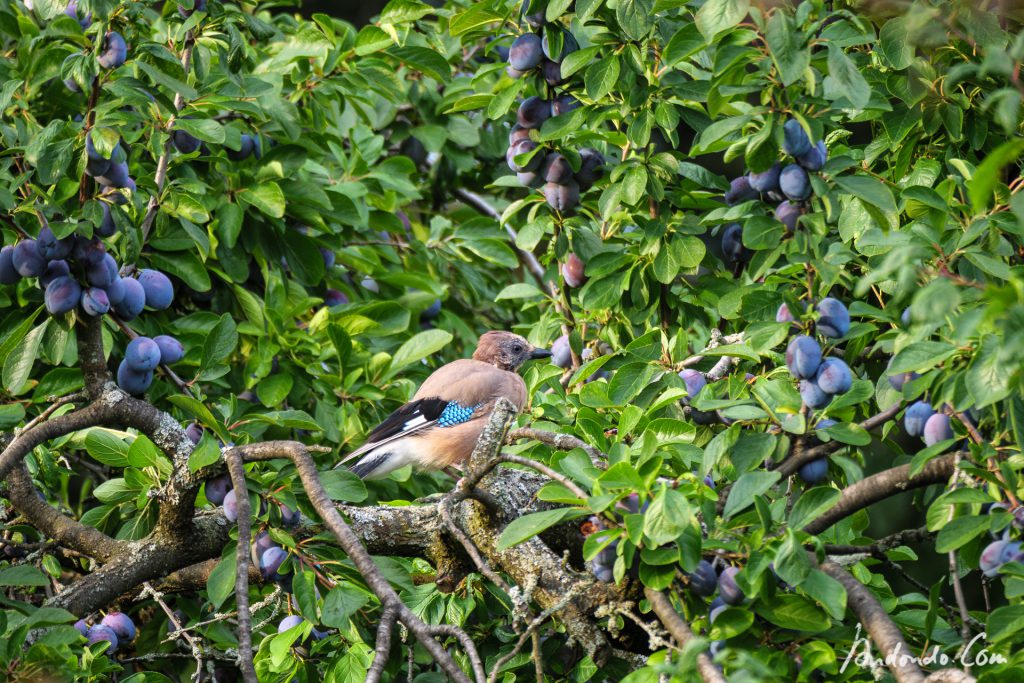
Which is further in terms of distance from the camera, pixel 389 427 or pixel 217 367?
pixel 389 427

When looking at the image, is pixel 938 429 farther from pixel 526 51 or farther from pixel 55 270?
pixel 55 270

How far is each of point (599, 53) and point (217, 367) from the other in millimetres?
1336

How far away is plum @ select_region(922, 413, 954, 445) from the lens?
7.52 feet

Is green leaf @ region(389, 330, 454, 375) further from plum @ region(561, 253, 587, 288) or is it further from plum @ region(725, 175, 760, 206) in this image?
plum @ region(725, 175, 760, 206)

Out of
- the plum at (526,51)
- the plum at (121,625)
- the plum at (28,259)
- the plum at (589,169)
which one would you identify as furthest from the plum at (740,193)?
the plum at (121,625)

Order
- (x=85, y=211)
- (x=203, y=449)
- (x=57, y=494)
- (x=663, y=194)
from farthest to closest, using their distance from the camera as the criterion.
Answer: (x=57, y=494), (x=663, y=194), (x=85, y=211), (x=203, y=449)

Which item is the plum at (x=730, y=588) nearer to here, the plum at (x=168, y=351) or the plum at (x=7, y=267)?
the plum at (x=168, y=351)

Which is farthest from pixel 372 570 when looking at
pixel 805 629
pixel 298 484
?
pixel 805 629

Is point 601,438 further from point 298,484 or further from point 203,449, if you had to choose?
point 203,449

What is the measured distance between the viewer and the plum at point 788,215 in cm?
232

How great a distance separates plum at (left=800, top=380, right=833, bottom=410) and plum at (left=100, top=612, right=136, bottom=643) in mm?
1773

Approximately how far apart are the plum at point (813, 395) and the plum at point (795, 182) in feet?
1.27

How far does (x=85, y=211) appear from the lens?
8.48 feet

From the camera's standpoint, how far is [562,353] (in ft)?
10.9
